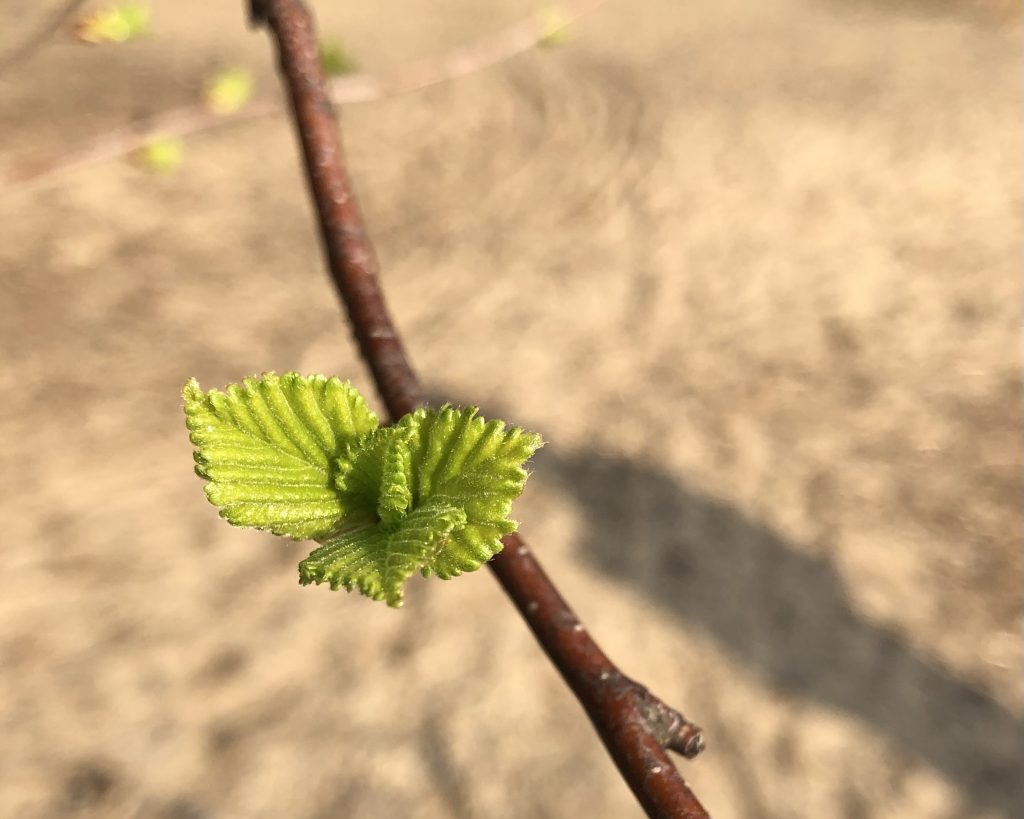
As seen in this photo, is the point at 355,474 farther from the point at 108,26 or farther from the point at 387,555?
the point at 108,26

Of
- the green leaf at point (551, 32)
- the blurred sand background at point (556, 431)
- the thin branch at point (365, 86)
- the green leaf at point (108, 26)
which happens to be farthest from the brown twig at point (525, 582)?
the thin branch at point (365, 86)

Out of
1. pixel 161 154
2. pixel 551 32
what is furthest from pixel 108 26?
pixel 161 154

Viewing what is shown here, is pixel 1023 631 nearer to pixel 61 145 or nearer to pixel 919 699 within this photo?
pixel 919 699

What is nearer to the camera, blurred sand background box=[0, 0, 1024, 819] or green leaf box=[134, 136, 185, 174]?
blurred sand background box=[0, 0, 1024, 819]

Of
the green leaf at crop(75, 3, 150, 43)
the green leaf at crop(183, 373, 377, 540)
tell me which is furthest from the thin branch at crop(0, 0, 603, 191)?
the green leaf at crop(183, 373, 377, 540)

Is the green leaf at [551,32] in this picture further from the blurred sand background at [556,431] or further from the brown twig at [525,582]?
the blurred sand background at [556,431]

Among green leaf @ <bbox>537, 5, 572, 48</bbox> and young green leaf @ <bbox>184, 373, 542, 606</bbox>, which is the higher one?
green leaf @ <bbox>537, 5, 572, 48</bbox>

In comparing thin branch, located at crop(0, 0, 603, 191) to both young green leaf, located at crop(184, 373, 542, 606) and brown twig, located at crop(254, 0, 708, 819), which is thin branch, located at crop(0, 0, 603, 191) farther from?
young green leaf, located at crop(184, 373, 542, 606)
